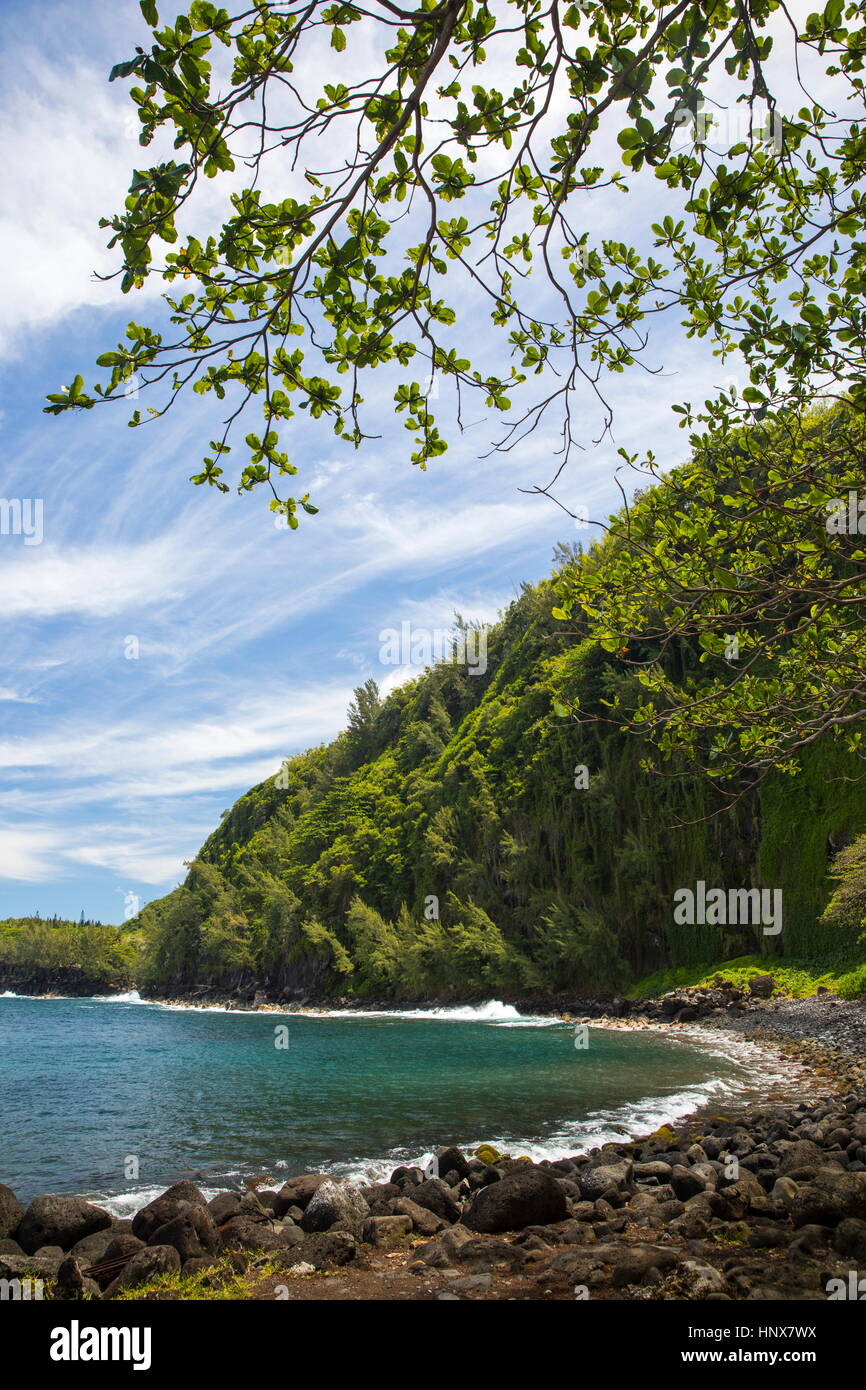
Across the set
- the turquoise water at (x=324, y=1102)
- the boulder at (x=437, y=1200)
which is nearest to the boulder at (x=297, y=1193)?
the boulder at (x=437, y=1200)

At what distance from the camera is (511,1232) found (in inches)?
298

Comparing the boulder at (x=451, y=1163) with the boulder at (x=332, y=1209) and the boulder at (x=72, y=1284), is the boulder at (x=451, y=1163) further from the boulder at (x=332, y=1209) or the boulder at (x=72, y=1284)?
the boulder at (x=72, y=1284)

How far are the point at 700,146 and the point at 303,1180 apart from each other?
35.9ft

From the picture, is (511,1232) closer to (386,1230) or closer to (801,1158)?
(386,1230)

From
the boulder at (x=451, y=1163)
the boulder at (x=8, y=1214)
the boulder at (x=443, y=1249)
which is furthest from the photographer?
the boulder at (x=451, y=1163)

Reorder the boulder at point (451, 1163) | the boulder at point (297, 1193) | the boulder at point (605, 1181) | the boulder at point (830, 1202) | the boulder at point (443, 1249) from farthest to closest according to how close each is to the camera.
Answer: the boulder at point (451, 1163) → the boulder at point (297, 1193) → the boulder at point (605, 1181) → the boulder at point (443, 1249) → the boulder at point (830, 1202)

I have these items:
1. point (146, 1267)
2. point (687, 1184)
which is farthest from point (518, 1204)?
point (146, 1267)

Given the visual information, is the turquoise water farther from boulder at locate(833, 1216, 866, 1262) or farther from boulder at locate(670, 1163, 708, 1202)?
boulder at locate(833, 1216, 866, 1262)

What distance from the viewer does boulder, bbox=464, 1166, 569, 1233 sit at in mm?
7680

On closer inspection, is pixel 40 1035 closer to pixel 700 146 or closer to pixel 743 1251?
pixel 743 1251

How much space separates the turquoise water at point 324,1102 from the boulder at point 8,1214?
188 cm

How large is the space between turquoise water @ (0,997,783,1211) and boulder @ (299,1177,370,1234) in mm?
2881

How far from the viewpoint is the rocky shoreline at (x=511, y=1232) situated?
5.42 m

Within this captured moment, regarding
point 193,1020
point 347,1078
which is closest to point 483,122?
point 347,1078
